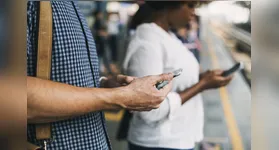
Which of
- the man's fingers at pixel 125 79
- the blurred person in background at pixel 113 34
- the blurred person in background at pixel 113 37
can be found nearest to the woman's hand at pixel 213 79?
the man's fingers at pixel 125 79

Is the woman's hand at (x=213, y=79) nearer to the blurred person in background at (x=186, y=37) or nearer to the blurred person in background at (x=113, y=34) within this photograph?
the blurred person in background at (x=186, y=37)

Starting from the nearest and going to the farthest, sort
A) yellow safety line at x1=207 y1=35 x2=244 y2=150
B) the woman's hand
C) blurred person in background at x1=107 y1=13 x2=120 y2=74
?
1. the woman's hand
2. yellow safety line at x1=207 y1=35 x2=244 y2=150
3. blurred person in background at x1=107 y1=13 x2=120 y2=74

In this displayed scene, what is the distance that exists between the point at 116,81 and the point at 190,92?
17.2 inches

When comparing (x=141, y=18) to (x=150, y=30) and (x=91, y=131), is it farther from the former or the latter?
(x=91, y=131)

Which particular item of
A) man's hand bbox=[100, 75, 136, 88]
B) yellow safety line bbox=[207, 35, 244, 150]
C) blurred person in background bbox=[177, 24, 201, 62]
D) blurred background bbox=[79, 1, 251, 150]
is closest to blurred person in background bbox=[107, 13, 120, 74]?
blurred background bbox=[79, 1, 251, 150]

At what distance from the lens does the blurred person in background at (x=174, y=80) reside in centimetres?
140

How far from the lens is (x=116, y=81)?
1113 millimetres

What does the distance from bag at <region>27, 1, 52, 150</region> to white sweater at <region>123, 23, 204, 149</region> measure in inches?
20.3

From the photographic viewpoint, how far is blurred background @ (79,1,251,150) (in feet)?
6.69

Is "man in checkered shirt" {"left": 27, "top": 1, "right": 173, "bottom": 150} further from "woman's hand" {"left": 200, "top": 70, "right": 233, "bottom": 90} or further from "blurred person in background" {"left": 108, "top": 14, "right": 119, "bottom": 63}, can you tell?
"blurred person in background" {"left": 108, "top": 14, "right": 119, "bottom": 63}

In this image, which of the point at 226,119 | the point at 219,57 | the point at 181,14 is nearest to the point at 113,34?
the point at 219,57

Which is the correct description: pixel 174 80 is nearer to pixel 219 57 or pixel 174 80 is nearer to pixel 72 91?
pixel 72 91

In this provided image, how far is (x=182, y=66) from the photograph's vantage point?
146 centimetres

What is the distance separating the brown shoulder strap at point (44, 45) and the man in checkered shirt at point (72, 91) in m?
0.01
